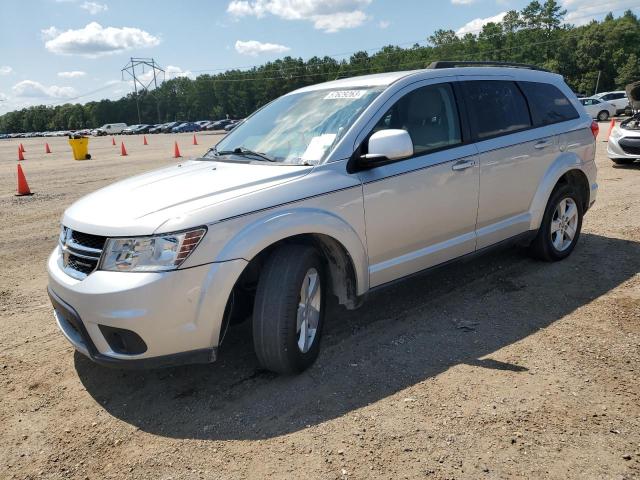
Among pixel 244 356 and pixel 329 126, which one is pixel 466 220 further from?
pixel 244 356

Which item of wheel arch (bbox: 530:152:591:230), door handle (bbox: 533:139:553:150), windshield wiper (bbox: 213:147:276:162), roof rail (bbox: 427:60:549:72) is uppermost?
roof rail (bbox: 427:60:549:72)

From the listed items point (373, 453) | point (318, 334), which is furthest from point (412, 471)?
point (318, 334)

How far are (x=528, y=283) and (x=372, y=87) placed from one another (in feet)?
7.57

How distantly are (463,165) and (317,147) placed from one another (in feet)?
4.08

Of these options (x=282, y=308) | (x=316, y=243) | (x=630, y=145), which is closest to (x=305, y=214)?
(x=316, y=243)

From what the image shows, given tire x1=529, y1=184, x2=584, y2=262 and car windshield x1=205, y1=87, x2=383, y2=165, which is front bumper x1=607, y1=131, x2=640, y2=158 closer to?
tire x1=529, y1=184, x2=584, y2=262

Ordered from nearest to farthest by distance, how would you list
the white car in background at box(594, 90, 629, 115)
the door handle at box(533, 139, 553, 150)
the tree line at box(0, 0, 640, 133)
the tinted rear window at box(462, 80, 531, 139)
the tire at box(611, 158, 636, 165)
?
1. the tinted rear window at box(462, 80, 531, 139)
2. the door handle at box(533, 139, 553, 150)
3. the tire at box(611, 158, 636, 165)
4. the white car in background at box(594, 90, 629, 115)
5. the tree line at box(0, 0, 640, 133)

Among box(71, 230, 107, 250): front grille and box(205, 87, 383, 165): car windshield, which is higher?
box(205, 87, 383, 165): car windshield

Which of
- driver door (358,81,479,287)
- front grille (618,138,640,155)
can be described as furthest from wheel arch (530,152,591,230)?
front grille (618,138,640,155)

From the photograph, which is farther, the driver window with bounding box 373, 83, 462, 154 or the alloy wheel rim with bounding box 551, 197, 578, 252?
the alloy wheel rim with bounding box 551, 197, 578, 252

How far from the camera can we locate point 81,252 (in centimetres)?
314

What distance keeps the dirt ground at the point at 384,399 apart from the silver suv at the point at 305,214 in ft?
1.16

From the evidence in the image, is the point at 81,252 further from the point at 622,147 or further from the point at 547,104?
the point at 622,147

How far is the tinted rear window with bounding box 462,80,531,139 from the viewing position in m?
4.38
